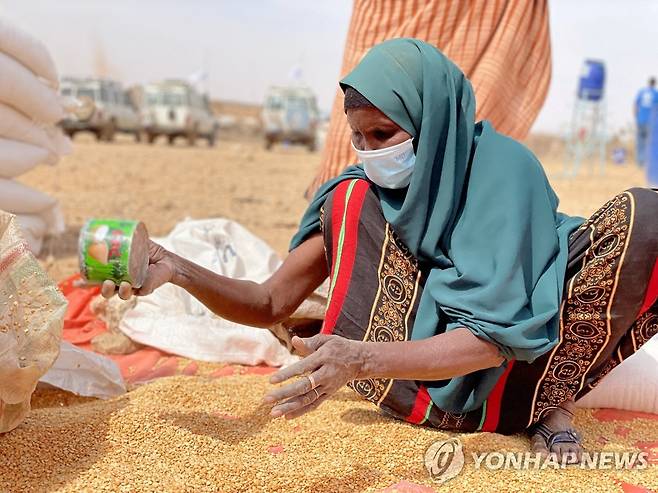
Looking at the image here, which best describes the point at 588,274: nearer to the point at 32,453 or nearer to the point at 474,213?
the point at 474,213

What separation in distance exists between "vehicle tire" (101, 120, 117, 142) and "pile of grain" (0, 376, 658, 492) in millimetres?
20279

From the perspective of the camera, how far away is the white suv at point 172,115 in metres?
23.7

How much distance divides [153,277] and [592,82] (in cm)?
1340

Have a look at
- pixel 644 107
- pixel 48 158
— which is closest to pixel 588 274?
pixel 48 158

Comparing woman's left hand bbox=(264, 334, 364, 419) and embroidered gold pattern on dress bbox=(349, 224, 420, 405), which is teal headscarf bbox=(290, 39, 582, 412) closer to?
embroidered gold pattern on dress bbox=(349, 224, 420, 405)

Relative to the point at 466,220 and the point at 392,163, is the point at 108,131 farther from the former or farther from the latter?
the point at 466,220

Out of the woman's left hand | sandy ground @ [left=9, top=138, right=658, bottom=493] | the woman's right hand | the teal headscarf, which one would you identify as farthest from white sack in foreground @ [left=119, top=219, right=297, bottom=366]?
the woman's left hand

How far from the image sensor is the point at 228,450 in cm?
209

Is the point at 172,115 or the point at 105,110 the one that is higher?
the point at 105,110

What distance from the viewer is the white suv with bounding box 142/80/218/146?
23719mm

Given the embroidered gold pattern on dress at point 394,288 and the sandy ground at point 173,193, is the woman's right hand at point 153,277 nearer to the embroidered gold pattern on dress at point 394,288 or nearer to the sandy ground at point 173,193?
the embroidered gold pattern on dress at point 394,288

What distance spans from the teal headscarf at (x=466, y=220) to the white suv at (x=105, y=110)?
64.4 feet

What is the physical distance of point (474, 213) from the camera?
2.06 metres

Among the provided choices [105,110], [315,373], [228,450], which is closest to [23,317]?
[228,450]
